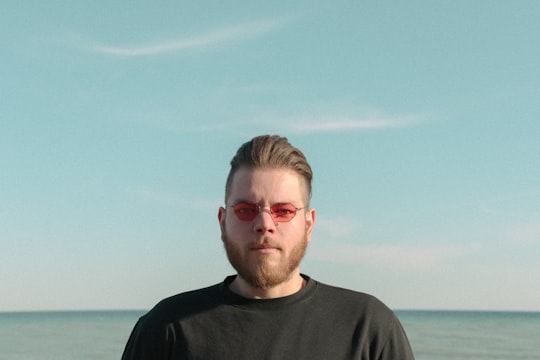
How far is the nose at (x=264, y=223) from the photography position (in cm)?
323

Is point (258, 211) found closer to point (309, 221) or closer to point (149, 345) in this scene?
point (309, 221)

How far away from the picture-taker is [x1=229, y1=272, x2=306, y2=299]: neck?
10.8ft

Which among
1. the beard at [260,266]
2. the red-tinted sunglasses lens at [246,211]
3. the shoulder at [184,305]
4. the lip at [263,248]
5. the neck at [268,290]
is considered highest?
the red-tinted sunglasses lens at [246,211]

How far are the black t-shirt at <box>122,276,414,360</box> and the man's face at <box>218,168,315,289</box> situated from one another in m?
0.14

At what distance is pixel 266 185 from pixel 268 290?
18.0 inches

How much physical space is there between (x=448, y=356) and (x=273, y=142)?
2464 cm

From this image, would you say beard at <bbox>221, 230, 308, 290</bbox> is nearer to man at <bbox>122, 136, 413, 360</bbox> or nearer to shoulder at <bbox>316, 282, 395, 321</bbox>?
man at <bbox>122, 136, 413, 360</bbox>

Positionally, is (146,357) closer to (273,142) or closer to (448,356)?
(273,142)

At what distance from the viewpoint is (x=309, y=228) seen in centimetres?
346

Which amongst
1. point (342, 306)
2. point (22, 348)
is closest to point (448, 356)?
point (22, 348)

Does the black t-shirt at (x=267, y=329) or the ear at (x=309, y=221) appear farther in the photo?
the ear at (x=309, y=221)

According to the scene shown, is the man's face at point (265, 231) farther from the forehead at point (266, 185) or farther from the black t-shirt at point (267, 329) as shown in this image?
the black t-shirt at point (267, 329)

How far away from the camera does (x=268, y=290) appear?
330 centimetres

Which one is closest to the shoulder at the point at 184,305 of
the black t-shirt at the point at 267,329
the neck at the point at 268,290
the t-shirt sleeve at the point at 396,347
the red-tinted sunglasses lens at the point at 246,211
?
the black t-shirt at the point at 267,329
